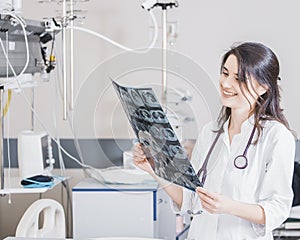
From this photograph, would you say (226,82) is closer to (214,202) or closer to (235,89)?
(235,89)

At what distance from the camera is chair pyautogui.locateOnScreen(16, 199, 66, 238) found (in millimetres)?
2386

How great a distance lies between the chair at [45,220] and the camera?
7.83 ft

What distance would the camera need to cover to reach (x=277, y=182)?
172 centimetres

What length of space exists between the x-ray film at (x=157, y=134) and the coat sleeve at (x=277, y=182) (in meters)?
0.21

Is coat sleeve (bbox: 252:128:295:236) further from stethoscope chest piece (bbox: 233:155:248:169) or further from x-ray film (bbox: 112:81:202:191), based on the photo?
x-ray film (bbox: 112:81:202:191)

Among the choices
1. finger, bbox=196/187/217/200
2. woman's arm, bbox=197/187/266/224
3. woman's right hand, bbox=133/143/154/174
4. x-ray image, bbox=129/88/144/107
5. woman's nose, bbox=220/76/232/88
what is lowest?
woman's arm, bbox=197/187/266/224

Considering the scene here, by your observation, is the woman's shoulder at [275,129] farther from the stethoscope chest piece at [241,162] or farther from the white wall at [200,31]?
the white wall at [200,31]

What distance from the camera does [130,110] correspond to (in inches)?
64.6

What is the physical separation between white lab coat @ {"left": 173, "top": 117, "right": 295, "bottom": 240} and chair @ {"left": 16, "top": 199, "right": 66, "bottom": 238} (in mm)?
767

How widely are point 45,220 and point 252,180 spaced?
1.16 metres

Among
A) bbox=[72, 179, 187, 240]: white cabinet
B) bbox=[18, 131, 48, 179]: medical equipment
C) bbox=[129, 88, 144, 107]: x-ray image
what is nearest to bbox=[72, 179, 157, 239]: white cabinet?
bbox=[72, 179, 187, 240]: white cabinet

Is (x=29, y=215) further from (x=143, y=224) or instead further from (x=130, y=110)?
(x=130, y=110)

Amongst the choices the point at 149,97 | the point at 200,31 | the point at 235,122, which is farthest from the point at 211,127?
the point at 200,31

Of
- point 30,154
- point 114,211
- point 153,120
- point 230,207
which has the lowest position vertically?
point 114,211
